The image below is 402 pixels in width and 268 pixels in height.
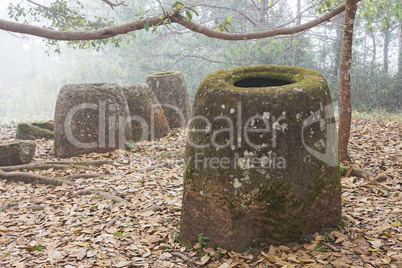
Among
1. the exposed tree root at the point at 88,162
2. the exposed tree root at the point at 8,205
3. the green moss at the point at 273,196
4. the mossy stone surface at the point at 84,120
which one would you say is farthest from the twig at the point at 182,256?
the mossy stone surface at the point at 84,120

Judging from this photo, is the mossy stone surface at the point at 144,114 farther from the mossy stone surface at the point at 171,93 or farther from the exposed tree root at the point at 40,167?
the exposed tree root at the point at 40,167

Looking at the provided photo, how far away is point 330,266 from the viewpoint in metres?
2.65

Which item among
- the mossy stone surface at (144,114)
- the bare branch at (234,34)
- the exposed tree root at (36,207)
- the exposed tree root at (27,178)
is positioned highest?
the bare branch at (234,34)

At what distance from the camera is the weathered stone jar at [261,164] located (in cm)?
283

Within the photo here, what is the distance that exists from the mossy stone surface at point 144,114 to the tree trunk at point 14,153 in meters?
2.40

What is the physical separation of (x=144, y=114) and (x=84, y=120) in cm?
179

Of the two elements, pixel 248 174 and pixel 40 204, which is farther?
pixel 40 204

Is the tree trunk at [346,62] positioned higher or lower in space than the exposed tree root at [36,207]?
higher

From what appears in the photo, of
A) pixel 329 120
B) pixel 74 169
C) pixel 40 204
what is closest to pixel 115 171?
pixel 74 169

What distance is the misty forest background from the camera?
1350 cm

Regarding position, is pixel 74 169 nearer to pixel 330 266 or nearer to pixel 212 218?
pixel 212 218

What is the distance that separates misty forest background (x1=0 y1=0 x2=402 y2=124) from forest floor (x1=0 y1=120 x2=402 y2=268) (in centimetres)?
257

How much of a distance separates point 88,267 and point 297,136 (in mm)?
2165

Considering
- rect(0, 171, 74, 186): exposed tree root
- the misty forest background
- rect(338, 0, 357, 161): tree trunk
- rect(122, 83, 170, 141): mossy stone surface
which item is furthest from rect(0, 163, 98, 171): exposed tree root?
rect(338, 0, 357, 161): tree trunk
